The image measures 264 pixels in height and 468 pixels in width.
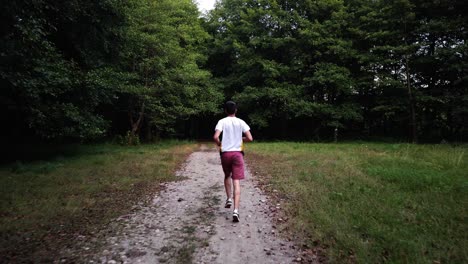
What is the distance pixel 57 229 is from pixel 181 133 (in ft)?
115

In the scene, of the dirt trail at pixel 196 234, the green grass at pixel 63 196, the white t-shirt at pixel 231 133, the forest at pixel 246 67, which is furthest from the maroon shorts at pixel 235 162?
the forest at pixel 246 67

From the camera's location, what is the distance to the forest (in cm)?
1230

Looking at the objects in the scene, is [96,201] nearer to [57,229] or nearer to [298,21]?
[57,229]

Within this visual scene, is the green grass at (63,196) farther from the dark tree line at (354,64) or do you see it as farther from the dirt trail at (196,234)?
the dark tree line at (354,64)

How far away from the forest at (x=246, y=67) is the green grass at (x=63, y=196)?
262 centimetres

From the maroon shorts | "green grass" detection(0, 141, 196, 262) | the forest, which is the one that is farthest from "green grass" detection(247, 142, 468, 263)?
the forest

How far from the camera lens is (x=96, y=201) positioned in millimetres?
7230

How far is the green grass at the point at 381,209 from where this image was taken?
4.30 m

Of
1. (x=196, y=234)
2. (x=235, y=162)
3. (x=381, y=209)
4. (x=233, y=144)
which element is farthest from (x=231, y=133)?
(x=381, y=209)

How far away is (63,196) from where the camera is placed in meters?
7.52

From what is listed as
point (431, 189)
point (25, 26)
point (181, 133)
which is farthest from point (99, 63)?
point (181, 133)

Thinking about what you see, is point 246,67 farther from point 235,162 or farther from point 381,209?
point 381,209

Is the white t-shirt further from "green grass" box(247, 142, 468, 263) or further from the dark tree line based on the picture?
the dark tree line

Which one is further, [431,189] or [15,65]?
[15,65]
